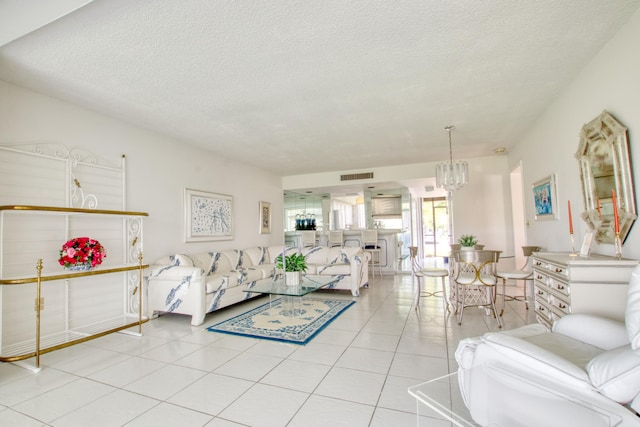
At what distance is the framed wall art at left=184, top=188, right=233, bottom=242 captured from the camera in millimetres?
4746

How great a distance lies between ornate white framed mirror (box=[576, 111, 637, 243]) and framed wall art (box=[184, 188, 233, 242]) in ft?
16.3

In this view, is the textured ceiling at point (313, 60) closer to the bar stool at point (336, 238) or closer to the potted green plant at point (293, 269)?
the potted green plant at point (293, 269)

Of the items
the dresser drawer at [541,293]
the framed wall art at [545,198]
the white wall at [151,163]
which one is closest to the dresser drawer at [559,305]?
the dresser drawer at [541,293]

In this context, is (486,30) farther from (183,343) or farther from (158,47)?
(183,343)

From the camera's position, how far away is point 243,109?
3533 millimetres

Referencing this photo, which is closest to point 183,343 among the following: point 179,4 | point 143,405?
point 143,405

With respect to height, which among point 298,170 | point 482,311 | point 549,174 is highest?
point 298,170

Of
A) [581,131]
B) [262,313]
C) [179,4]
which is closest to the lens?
[179,4]

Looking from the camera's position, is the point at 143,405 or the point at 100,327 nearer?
the point at 143,405

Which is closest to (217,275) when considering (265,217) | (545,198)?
(265,217)

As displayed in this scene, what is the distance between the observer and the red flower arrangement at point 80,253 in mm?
2839

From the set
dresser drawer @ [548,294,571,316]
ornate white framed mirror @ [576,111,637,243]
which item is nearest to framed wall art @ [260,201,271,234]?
dresser drawer @ [548,294,571,316]

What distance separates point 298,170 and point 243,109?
3615 mm

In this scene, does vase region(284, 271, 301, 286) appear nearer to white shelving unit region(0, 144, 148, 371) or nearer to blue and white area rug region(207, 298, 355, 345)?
blue and white area rug region(207, 298, 355, 345)
